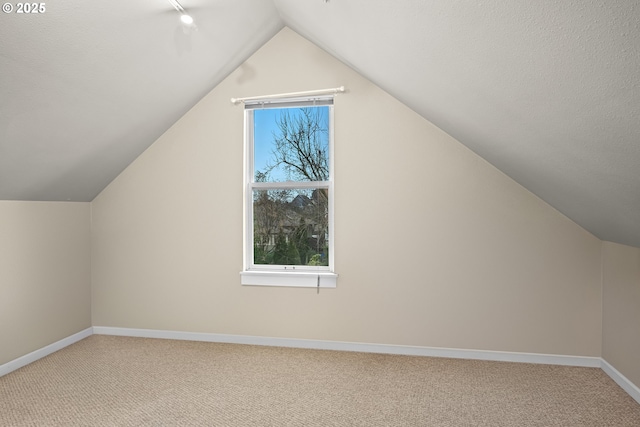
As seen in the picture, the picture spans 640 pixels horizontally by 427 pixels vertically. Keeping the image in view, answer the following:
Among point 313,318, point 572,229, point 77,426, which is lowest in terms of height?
point 77,426


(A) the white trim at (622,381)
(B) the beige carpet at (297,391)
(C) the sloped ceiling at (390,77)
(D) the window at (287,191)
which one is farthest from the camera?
(D) the window at (287,191)

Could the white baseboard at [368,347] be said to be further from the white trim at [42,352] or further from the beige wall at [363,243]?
the white trim at [42,352]

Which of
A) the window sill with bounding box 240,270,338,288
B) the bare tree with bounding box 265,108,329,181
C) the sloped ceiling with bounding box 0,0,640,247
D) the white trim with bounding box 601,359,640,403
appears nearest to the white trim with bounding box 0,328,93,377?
the sloped ceiling with bounding box 0,0,640,247

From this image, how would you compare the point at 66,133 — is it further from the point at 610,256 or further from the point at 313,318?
the point at 610,256

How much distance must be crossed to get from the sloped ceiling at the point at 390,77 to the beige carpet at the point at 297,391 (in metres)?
1.10

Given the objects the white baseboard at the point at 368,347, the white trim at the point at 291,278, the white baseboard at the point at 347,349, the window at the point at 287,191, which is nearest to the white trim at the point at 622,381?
the white baseboard at the point at 347,349

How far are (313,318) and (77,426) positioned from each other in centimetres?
180

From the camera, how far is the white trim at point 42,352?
289 centimetres

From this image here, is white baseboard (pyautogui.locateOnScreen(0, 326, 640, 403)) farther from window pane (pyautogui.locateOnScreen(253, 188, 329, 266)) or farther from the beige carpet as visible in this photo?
window pane (pyautogui.locateOnScreen(253, 188, 329, 266))

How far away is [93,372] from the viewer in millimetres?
2887

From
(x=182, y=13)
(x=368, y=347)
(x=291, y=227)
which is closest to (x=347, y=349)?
(x=368, y=347)

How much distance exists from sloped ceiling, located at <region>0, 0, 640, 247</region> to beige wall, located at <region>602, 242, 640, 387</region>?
17cm

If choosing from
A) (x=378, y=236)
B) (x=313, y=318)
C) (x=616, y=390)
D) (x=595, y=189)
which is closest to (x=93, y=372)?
(x=313, y=318)

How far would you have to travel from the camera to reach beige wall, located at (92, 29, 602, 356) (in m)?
3.05
